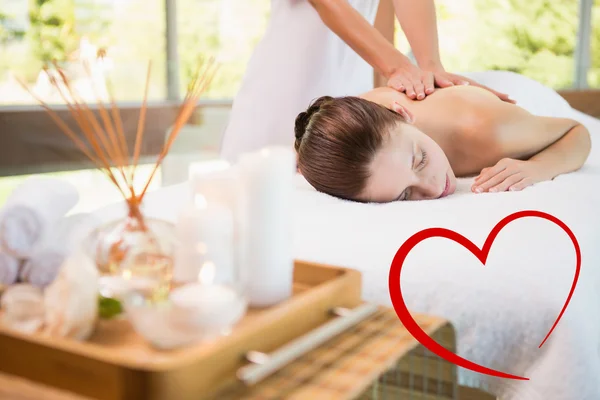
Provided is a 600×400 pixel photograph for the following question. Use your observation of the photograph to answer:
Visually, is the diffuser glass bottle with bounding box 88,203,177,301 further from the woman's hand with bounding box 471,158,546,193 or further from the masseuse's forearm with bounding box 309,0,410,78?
the masseuse's forearm with bounding box 309,0,410,78

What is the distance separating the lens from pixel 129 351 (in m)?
0.57

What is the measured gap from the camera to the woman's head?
1.20 m

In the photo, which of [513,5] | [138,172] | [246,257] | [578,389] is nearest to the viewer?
[246,257]

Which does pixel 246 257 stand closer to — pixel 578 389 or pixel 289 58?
pixel 578 389

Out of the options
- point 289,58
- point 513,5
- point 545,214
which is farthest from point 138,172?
point 513,5

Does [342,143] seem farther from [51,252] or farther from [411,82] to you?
[51,252]

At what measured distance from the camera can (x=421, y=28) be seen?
194 cm

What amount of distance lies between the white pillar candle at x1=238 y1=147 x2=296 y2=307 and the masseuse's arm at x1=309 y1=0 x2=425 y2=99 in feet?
3.33

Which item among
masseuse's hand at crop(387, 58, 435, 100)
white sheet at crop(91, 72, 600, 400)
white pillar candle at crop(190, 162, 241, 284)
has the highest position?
masseuse's hand at crop(387, 58, 435, 100)

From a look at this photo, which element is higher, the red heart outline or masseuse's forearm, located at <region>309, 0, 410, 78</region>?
masseuse's forearm, located at <region>309, 0, 410, 78</region>

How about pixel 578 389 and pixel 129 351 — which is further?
pixel 578 389

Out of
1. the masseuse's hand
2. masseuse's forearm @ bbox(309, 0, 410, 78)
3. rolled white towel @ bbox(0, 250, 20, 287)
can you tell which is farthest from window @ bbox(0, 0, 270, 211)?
rolled white towel @ bbox(0, 250, 20, 287)

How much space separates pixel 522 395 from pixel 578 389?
7 cm

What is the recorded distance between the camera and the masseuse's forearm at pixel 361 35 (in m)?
1.65
